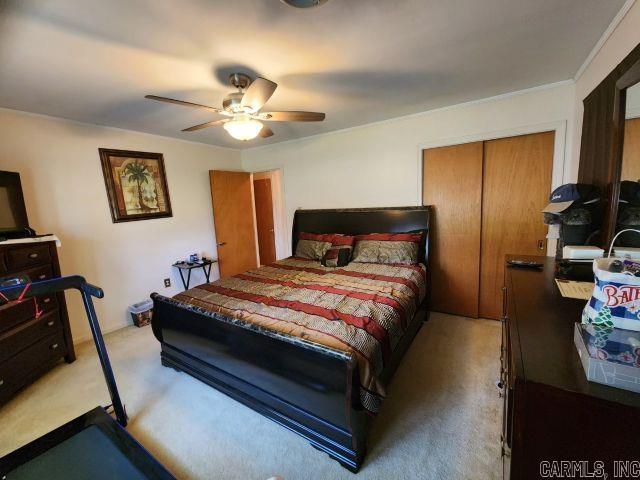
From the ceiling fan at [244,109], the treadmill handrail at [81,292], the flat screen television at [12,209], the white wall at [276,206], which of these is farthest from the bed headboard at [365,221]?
the flat screen television at [12,209]

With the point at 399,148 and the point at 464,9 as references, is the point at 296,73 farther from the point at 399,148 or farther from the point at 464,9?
the point at 399,148

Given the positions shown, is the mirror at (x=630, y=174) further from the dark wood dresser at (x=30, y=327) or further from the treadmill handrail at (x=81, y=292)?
the dark wood dresser at (x=30, y=327)

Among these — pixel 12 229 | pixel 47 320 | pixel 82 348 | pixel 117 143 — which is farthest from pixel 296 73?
pixel 82 348

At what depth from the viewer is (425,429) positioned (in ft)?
5.42

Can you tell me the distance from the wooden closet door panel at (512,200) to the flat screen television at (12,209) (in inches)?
174

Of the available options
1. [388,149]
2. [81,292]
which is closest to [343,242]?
[388,149]

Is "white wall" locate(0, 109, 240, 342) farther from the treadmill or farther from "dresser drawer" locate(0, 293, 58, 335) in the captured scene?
the treadmill

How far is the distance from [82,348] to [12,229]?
52.1 inches

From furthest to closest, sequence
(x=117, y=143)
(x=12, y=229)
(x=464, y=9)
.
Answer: (x=117, y=143) < (x=12, y=229) < (x=464, y=9)

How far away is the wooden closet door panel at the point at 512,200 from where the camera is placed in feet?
8.48

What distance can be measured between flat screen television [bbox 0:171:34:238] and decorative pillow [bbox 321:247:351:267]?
2752 mm

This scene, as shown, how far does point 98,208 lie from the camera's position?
9.90 feet

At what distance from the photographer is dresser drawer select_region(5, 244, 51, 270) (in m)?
2.07

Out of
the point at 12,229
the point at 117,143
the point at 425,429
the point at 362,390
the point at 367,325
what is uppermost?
the point at 117,143
